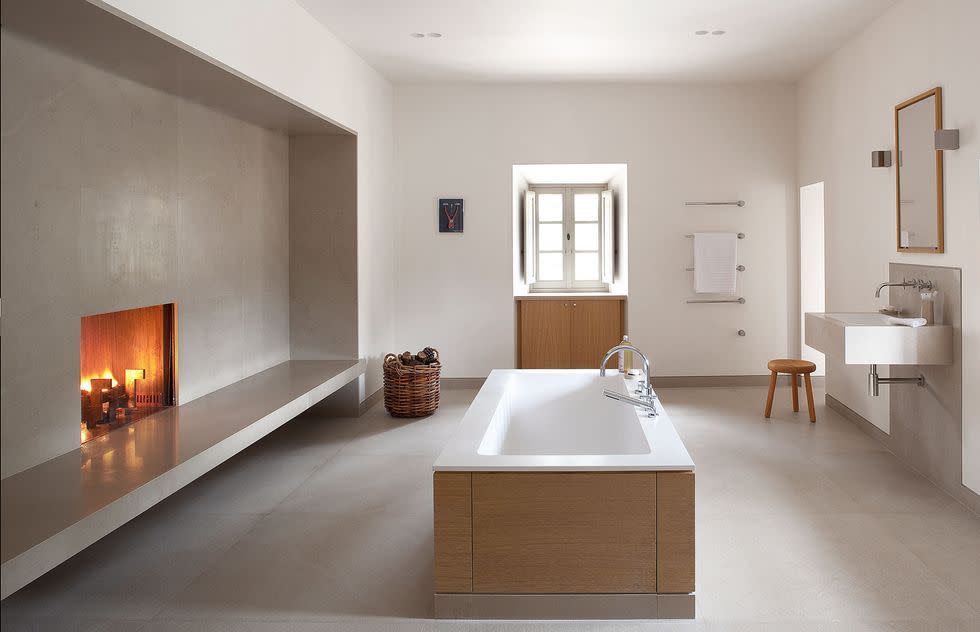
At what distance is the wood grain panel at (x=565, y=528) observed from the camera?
2555mm

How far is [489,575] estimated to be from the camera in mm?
2590

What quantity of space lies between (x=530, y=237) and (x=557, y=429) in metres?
3.64

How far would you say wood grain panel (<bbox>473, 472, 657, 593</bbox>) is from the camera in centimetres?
255

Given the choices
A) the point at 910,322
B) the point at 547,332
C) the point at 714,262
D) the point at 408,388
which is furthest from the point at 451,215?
the point at 910,322

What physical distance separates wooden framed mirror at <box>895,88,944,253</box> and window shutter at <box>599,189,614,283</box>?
3178 mm

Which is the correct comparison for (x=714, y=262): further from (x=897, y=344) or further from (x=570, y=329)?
(x=897, y=344)

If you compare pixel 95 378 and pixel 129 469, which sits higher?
pixel 95 378

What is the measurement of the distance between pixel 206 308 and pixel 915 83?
4117 millimetres

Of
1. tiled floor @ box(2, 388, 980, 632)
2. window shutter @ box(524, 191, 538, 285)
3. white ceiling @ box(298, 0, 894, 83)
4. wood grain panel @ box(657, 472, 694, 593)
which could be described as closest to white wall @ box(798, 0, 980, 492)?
white ceiling @ box(298, 0, 894, 83)

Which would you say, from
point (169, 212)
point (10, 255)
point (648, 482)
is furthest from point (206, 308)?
point (10, 255)

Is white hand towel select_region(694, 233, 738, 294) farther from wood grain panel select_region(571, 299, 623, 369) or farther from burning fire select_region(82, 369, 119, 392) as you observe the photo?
burning fire select_region(82, 369, 119, 392)

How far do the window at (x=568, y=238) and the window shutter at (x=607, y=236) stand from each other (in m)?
0.07

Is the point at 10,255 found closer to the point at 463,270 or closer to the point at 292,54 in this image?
the point at 292,54

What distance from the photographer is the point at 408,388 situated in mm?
5719
